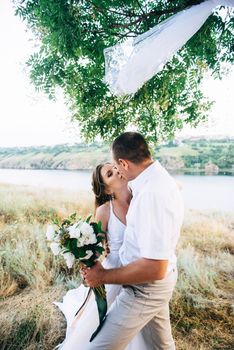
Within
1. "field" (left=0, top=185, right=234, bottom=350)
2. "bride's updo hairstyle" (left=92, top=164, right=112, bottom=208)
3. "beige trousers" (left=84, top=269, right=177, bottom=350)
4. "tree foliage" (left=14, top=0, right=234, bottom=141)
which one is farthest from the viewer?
"field" (left=0, top=185, right=234, bottom=350)

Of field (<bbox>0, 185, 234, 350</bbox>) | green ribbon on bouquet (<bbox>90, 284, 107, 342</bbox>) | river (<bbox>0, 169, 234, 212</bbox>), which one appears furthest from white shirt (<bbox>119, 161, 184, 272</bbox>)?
river (<bbox>0, 169, 234, 212</bbox>)

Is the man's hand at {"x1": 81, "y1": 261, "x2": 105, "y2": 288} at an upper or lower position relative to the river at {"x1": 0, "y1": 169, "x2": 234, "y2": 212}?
upper

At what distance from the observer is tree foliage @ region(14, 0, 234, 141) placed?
9.36 feet

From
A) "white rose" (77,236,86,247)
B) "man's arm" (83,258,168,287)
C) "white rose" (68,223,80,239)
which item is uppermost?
"white rose" (68,223,80,239)

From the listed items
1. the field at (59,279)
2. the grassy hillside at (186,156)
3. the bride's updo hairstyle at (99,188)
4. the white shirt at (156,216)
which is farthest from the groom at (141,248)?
the grassy hillside at (186,156)

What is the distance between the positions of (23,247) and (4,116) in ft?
6.47

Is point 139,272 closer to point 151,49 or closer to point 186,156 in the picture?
point 151,49

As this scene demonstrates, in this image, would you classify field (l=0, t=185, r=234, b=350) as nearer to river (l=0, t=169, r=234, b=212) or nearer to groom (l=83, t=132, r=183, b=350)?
river (l=0, t=169, r=234, b=212)

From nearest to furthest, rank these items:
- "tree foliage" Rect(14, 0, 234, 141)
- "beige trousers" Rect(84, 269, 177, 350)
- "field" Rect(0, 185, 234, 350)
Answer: "beige trousers" Rect(84, 269, 177, 350) < "tree foliage" Rect(14, 0, 234, 141) < "field" Rect(0, 185, 234, 350)

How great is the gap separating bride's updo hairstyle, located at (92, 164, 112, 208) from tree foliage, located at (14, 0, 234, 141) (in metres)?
0.96

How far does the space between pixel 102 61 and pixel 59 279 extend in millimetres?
2587

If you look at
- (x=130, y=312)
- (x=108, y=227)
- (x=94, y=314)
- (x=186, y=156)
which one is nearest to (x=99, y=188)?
(x=108, y=227)

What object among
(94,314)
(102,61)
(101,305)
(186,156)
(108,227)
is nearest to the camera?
(101,305)

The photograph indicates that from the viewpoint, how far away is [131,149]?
5.88 feet
